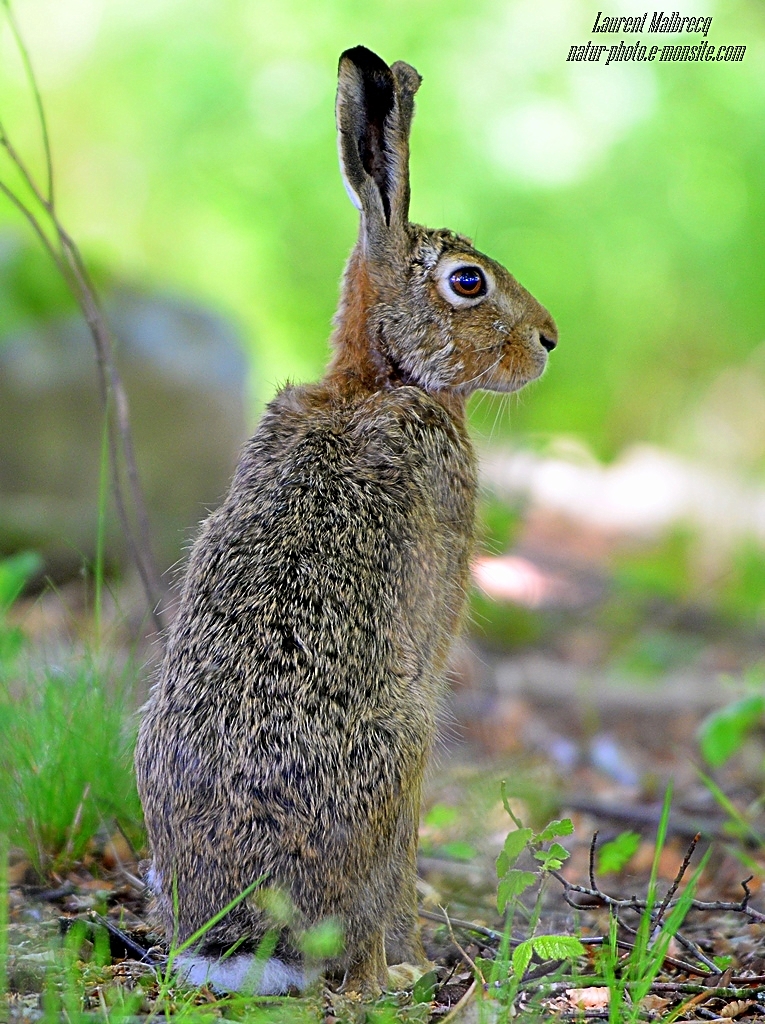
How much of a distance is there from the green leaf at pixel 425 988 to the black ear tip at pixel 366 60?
2.87 meters

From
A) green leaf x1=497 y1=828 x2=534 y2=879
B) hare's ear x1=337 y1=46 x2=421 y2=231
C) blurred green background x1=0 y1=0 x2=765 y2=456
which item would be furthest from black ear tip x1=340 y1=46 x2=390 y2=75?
blurred green background x1=0 y1=0 x2=765 y2=456

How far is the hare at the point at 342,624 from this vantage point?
3215mm

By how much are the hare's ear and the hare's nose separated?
2.25ft

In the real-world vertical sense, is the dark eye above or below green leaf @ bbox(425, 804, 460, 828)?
above

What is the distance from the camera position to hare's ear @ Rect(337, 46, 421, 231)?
392cm

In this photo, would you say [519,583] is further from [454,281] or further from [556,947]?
[556,947]

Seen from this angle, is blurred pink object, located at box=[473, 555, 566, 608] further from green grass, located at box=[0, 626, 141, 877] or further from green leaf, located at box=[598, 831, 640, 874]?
green grass, located at box=[0, 626, 141, 877]

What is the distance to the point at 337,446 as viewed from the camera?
383 cm

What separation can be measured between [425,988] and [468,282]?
238 centimetres

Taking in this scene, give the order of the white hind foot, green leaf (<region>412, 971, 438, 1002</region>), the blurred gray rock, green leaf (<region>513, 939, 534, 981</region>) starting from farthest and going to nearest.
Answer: the blurred gray rock
green leaf (<region>412, 971, 438, 1002</region>)
the white hind foot
green leaf (<region>513, 939, 534, 981</region>)

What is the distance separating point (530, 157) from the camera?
12.4 metres

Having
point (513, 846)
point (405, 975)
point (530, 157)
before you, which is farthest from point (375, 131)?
point (530, 157)

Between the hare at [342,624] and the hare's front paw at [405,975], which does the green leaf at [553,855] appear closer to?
the hare at [342,624]

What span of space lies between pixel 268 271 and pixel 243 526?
32.4 ft
